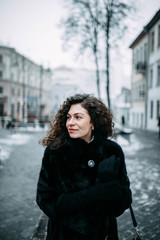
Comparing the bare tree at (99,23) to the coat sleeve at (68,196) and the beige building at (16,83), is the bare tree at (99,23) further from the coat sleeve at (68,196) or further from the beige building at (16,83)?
the beige building at (16,83)

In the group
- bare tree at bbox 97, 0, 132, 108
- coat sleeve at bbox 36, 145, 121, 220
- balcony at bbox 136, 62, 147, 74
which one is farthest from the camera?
balcony at bbox 136, 62, 147, 74

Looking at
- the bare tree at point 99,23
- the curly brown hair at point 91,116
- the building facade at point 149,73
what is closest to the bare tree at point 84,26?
the bare tree at point 99,23

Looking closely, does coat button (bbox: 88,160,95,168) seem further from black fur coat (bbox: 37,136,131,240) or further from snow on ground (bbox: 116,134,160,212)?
snow on ground (bbox: 116,134,160,212)

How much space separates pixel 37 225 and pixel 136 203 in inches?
80.9

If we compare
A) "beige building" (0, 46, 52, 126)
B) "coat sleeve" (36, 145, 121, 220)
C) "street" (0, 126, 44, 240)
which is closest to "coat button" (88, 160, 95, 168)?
"coat sleeve" (36, 145, 121, 220)

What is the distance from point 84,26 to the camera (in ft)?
60.7

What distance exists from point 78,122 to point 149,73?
27.0 meters

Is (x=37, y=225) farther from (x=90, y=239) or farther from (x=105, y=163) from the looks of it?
(x=105, y=163)

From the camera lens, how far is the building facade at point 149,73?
81.6 ft

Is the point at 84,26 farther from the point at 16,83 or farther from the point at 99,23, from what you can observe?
the point at 16,83

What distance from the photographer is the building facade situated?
24875 mm

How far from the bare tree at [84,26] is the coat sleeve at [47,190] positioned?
17195 mm

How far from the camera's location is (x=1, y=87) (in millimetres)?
45562

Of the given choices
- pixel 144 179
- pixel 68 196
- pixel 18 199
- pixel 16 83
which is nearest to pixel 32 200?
pixel 18 199
